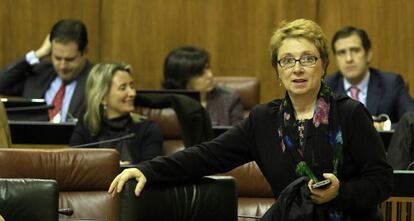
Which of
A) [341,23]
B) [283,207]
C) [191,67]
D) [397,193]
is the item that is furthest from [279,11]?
[283,207]

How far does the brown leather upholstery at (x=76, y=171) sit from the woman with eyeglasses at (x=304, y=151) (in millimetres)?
684

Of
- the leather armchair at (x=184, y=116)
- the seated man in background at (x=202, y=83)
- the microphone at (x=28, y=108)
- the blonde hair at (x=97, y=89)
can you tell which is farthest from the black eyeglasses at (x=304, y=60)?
the seated man in background at (x=202, y=83)

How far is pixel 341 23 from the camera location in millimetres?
7445

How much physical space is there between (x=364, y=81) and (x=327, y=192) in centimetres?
355

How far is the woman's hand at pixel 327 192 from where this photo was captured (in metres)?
3.04

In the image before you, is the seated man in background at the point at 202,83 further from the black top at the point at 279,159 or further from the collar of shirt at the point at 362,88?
the black top at the point at 279,159

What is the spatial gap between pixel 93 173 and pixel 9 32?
3816 mm

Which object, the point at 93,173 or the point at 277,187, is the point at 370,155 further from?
the point at 93,173

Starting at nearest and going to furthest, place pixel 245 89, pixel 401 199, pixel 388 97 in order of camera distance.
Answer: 1. pixel 401 199
2. pixel 388 97
3. pixel 245 89

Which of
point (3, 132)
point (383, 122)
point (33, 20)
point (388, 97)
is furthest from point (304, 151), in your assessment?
point (33, 20)

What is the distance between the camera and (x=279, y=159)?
3.22 metres

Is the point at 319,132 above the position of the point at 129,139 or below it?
above

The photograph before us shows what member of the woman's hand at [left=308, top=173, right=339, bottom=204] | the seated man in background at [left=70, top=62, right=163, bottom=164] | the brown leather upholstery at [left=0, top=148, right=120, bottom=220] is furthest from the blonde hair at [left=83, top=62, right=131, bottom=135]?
the woman's hand at [left=308, top=173, right=339, bottom=204]

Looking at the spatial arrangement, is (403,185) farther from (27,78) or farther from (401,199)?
(27,78)
